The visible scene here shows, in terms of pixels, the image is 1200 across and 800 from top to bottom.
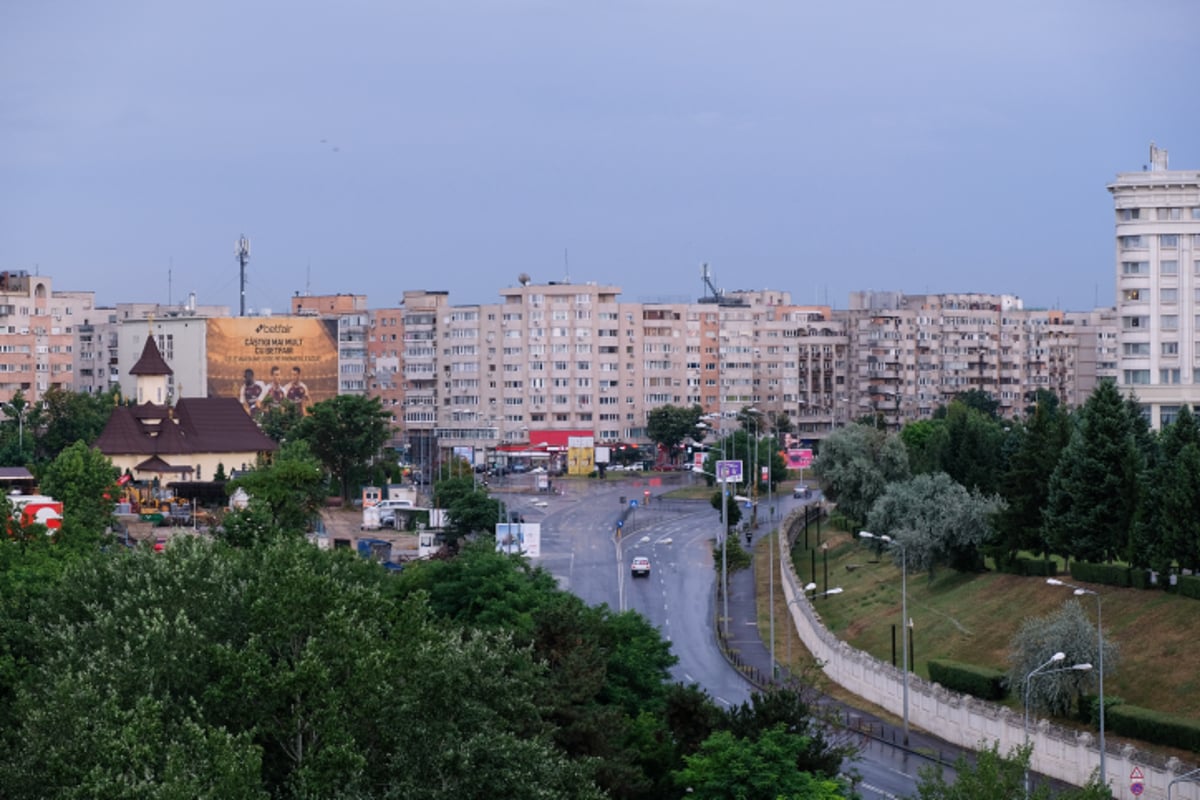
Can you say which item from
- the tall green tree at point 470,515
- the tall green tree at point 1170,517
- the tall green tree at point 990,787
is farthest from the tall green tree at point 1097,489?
the tall green tree at point 470,515

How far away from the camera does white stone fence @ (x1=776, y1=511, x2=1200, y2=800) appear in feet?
162

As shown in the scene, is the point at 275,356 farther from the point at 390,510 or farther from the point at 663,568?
the point at 663,568

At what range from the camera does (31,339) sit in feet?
617

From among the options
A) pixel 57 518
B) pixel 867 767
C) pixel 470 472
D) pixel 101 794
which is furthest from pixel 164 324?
pixel 101 794

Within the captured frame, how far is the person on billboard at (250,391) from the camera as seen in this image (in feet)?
625

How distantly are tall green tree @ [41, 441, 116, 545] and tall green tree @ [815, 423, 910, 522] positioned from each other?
37.3 metres

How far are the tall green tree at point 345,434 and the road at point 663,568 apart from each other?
9767 millimetres

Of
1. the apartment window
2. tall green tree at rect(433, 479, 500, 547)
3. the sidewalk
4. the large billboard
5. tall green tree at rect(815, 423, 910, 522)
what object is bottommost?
the sidewalk

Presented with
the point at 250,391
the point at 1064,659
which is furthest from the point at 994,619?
the point at 250,391

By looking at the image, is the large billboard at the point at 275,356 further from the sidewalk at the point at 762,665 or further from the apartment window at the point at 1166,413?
the apartment window at the point at 1166,413

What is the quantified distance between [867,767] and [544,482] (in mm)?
88571

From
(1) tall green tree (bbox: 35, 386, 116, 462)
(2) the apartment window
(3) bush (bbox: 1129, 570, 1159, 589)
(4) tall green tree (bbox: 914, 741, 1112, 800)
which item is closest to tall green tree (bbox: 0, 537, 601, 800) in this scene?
(4) tall green tree (bbox: 914, 741, 1112, 800)

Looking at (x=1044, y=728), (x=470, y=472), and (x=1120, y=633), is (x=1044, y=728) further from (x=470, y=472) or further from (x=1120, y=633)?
(x=470, y=472)

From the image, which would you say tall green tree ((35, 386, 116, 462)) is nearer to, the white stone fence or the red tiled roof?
the red tiled roof
